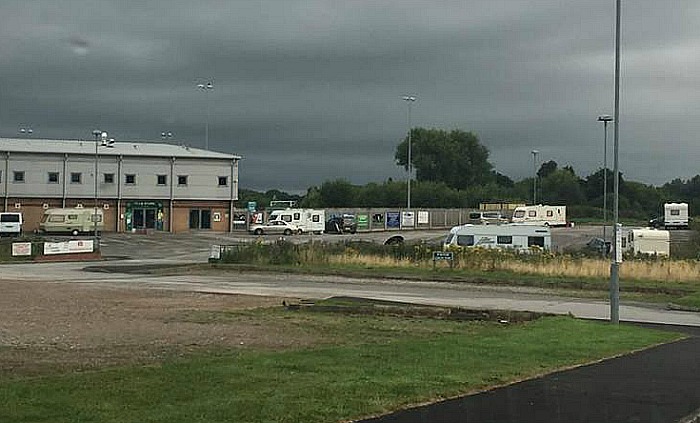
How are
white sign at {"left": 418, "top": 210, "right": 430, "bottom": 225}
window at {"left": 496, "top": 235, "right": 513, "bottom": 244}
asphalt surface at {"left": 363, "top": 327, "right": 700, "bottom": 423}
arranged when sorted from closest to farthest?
asphalt surface at {"left": 363, "top": 327, "right": 700, "bottom": 423} < window at {"left": 496, "top": 235, "right": 513, "bottom": 244} < white sign at {"left": 418, "top": 210, "right": 430, "bottom": 225}

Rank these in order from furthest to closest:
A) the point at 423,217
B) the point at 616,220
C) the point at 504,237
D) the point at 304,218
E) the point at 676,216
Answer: the point at 423,217 < the point at 676,216 < the point at 304,218 < the point at 504,237 < the point at 616,220

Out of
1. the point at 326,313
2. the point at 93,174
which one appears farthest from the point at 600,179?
the point at 326,313

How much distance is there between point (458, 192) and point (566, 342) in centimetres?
12417

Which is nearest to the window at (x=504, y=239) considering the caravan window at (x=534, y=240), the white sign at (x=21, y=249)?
the caravan window at (x=534, y=240)

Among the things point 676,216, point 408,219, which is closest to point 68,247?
point 408,219

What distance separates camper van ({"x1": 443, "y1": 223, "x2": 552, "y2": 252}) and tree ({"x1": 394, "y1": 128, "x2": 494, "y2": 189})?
4159 inches

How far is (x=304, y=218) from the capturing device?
90.2 metres

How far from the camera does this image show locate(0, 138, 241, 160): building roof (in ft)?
306

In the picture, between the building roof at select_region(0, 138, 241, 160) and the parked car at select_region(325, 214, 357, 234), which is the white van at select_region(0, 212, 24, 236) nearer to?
the building roof at select_region(0, 138, 241, 160)

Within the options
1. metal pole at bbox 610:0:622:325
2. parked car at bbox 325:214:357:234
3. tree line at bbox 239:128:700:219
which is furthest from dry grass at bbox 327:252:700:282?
tree line at bbox 239:128:700:219

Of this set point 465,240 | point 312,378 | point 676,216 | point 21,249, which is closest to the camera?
point 312,378

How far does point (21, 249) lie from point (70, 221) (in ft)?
77.1

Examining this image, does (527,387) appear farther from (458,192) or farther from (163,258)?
(458,192)

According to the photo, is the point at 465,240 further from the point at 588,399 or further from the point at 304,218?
the point at 588,399
